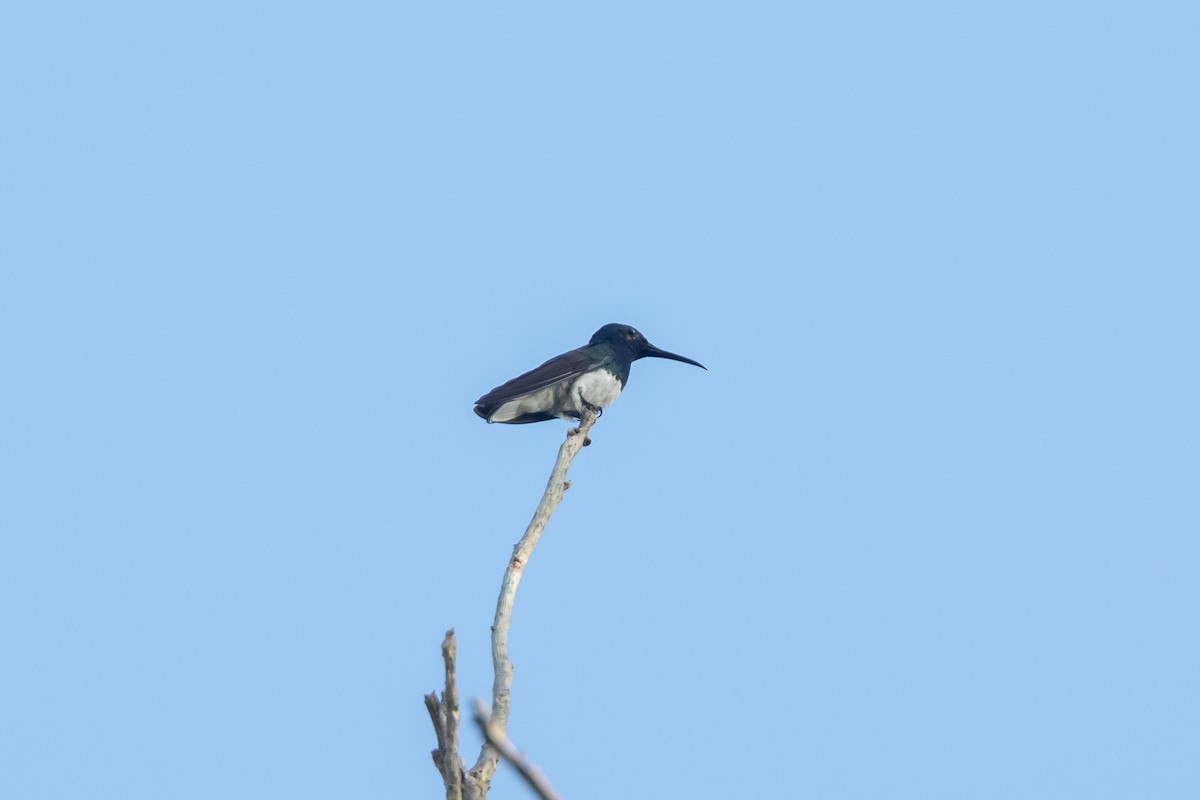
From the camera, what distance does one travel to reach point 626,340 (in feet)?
48.5

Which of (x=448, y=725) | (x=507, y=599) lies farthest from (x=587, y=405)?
(x=448, y=725)

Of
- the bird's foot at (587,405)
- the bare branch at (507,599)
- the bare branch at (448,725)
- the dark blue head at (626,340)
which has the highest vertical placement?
the dark blue head at (626,340)

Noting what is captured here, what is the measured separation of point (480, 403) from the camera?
12367mm

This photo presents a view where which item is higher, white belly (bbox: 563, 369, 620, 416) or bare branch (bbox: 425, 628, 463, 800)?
white belly (bbox: 563, 369, 620, 416)

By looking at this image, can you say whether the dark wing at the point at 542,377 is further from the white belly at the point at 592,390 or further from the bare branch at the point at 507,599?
the bare branch at the point at 507,599

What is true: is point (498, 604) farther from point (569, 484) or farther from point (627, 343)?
point (627, 343)

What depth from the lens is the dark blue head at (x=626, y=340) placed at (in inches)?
577

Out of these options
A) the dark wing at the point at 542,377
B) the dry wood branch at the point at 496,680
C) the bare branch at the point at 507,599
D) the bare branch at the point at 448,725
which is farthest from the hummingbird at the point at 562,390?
the bare branch at the point at 448,725

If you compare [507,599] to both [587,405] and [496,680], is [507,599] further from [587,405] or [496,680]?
[587,405]

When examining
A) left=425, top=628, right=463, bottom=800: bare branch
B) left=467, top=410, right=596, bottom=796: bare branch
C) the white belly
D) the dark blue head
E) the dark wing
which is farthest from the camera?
the dark blue head

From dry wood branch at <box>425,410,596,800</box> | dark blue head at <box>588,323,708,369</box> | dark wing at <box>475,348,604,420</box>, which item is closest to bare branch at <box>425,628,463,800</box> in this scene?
dry wood branch at <box>425,410,596,800</box>

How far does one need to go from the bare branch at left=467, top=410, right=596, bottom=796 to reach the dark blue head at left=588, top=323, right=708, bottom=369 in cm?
522

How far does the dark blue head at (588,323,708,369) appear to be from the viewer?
14.6 meters

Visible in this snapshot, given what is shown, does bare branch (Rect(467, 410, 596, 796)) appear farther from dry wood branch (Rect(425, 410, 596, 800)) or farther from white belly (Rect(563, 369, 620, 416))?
white belly (Rect(563, 369, 620, 416))
